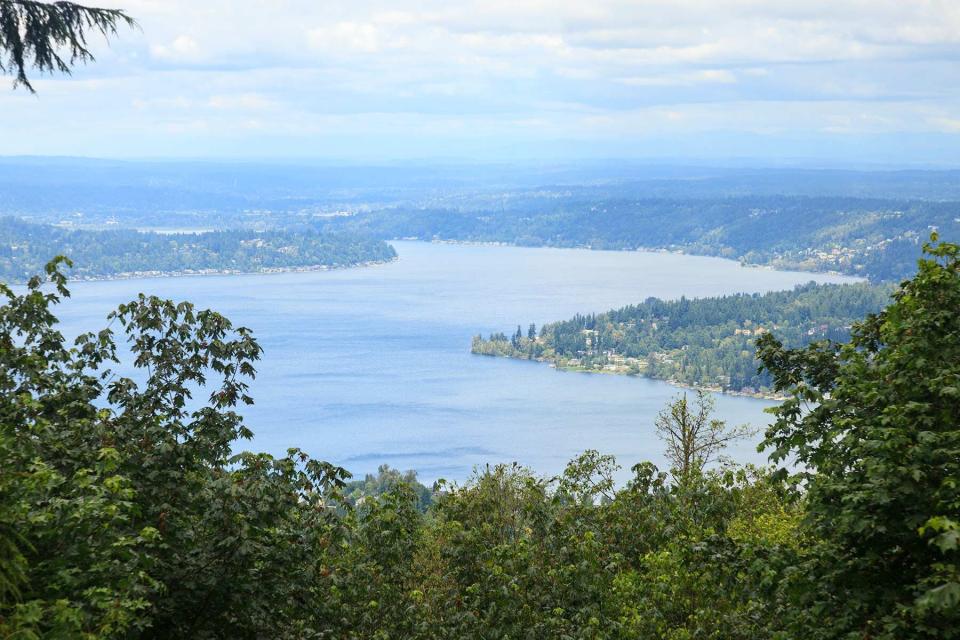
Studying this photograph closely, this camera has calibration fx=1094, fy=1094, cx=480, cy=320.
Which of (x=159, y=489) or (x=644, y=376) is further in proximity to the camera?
(x=644, y=376)

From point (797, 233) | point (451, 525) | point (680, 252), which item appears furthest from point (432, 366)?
point (680, 252)

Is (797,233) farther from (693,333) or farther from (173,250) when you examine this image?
(173,250)

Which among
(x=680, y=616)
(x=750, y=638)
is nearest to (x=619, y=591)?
(x=680, y=616)

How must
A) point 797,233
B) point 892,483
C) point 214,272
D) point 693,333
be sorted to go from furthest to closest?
point 797,233
point 214,272
point 693,333
point 892,483

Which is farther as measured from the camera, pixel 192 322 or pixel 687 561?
pixel 192 322

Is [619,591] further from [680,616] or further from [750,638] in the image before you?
[750,638]

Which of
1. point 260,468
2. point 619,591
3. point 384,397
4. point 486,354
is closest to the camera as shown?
point 260,468

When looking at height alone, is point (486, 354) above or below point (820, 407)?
below

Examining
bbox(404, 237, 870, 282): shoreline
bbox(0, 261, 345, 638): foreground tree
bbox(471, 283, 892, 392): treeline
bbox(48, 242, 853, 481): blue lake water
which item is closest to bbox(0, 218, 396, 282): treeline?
bbox(48, 242, 853, 481): blue lake water
